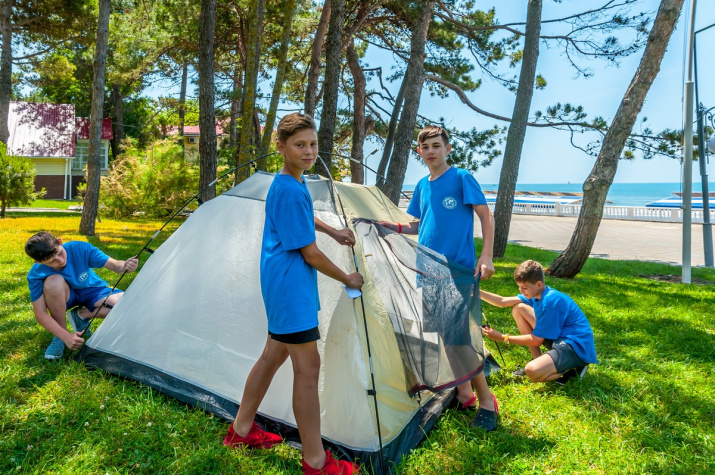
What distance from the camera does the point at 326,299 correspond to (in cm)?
280

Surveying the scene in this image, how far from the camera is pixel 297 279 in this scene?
2.06 metres

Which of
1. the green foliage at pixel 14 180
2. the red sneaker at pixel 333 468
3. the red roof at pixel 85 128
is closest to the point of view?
the red sneaker at pixel 333 468

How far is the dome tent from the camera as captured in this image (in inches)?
99.6

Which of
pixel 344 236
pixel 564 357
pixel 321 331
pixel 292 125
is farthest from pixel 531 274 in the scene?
pixel 292 125

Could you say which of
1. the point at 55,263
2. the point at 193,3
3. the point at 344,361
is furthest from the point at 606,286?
the point at 193,3

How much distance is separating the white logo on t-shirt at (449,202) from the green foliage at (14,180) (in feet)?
46.9

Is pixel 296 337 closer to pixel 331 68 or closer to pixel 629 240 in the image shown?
pixel 331 68

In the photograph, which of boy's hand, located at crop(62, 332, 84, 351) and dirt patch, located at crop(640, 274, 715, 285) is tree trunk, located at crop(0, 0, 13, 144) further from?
dirt patch, located at crop(640, 274, 715, 285)

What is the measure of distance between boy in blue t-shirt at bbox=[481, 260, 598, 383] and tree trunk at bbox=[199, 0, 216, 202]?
684cm

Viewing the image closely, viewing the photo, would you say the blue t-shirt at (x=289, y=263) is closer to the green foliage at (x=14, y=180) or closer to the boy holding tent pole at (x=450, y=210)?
the boy holding tent pole at (x=450, y=210)

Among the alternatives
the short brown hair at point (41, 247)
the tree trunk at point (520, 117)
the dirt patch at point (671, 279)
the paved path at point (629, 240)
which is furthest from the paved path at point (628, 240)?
the short brown hair at point (41, 247)

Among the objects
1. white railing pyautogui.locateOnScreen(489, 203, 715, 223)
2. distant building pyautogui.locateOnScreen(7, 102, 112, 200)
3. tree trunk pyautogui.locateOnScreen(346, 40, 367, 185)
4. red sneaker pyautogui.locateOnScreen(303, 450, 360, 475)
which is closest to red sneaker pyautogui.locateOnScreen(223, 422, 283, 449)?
red sneaker pyautogui.locateOnScreen(303, 450, 360, 475)

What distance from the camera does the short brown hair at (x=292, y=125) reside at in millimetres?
2131

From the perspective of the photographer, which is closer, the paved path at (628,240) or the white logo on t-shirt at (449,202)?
the white logo on t-shirt at (449,202)
